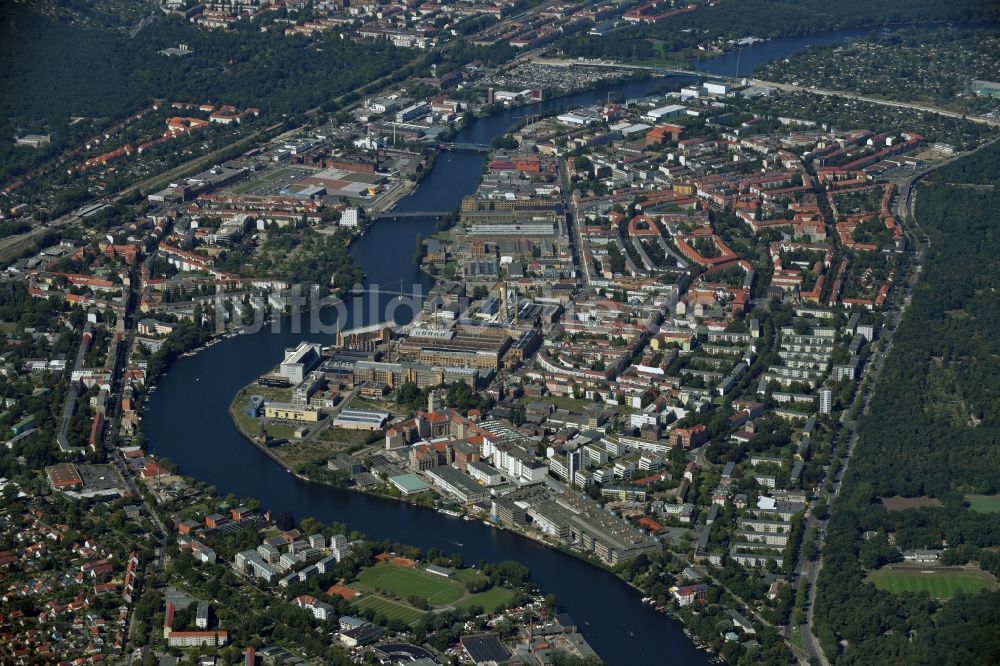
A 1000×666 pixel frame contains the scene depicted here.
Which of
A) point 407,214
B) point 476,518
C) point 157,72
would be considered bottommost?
point 476,518

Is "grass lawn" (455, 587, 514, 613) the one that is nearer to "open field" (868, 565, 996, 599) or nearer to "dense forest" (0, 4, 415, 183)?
"open field" (868, 565, 996, 599)

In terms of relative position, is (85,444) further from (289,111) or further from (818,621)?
(289,111)

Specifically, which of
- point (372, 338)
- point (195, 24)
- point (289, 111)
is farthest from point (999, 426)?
point (195, 24)

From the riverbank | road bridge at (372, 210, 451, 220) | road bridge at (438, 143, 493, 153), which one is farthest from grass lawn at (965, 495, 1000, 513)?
road bridge at (438, 143, 493, 153)

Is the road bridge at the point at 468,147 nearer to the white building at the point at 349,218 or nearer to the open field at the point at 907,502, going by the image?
the white building at the point at 349,218

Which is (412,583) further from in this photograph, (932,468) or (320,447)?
(932,468)

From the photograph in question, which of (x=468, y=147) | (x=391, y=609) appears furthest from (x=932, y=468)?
(x=468, y=147)

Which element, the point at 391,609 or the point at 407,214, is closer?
the point at 391,609

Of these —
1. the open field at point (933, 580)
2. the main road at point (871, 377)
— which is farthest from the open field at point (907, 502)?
the open field at point (933, 580)
